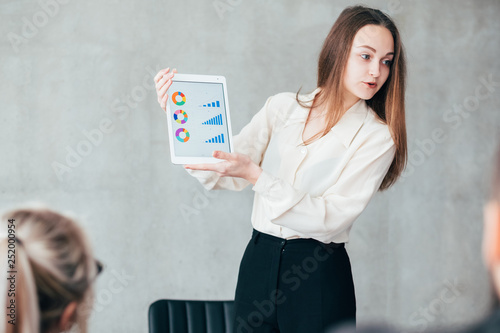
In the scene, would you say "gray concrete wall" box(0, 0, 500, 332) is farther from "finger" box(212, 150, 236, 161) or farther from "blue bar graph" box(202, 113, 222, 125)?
"finger" box(212, 150, 236, 161)

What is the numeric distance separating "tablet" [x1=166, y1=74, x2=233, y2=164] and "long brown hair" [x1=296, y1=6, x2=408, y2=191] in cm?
30

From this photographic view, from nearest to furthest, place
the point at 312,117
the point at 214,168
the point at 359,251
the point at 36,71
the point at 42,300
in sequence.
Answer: the point at 42,300 < the point at 214,168 < the point at 312,117 < the point at 36,71 < the point at 359,251

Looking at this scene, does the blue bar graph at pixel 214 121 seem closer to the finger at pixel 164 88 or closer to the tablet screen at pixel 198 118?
the tablet screen at pixel 198 118

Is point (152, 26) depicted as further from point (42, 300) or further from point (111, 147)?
point (42, 300)

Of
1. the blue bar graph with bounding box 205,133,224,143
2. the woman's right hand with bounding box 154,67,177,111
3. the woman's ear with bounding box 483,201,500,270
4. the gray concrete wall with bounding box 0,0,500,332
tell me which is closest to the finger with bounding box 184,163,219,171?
the blue bar graph with bounding box 205,133,224,143

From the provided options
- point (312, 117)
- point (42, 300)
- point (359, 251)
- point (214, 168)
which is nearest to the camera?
point (42, 300)

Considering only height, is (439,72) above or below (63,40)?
below

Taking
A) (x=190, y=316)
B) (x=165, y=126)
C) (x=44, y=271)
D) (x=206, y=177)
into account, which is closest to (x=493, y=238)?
(x=44, y=271)

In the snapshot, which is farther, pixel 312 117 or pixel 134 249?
pixel 134 249

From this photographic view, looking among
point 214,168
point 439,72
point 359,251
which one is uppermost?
point 439,72

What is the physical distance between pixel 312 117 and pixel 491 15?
2.37 metres

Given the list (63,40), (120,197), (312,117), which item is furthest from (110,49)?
(312,117)

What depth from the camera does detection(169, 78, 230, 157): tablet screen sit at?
183 cm

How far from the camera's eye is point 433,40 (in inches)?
145
